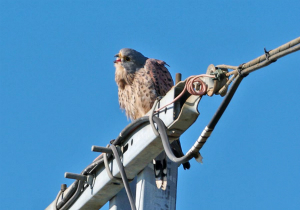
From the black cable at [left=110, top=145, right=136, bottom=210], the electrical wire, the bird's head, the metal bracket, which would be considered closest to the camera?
the electrical wire

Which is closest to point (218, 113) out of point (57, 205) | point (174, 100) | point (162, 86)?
point (174, 100)

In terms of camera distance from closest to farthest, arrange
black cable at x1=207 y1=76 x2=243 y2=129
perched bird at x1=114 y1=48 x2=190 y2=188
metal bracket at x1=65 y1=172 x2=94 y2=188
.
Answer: black cable at x1=207 y1=76 x2=243 y2=129 → metal bracket at x1=65 y1=172 x2=94 y2=188 → perched bird at x1=114 y1=48 x2=190 y2=188

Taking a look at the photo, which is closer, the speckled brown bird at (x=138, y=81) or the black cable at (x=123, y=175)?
the black cable at (x=123, y=175)

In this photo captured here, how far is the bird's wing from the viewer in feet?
24.2

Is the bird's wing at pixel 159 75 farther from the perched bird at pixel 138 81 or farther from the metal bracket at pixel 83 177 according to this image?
the metal bracket at pixel 83 177

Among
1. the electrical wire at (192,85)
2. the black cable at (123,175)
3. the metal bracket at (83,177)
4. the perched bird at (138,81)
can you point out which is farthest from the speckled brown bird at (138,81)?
the electrical wire at (192,85)

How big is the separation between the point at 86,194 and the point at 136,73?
3073mm

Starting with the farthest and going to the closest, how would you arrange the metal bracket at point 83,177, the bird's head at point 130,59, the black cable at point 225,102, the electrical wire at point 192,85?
the bird's head at point 130,59, the metal bracket at point 83,177, the electrical wire at point 192,85, the black cable at point 225,102

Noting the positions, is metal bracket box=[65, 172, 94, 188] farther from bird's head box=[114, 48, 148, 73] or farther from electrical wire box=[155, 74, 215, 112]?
bird's head box=[114, 48, 148, 73]

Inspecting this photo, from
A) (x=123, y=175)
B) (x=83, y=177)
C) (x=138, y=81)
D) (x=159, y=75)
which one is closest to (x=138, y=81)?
(x=138, y=81)

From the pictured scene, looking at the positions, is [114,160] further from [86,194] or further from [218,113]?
[218,113]

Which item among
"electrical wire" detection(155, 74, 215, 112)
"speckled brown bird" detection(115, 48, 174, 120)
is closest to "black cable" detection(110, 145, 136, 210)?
"electrical wire" detection(155, 74, 215, 112)

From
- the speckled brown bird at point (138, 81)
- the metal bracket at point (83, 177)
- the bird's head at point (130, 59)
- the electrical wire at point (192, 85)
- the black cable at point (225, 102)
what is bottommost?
the black cable at point (225, 102)

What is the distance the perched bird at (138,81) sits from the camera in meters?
7.36
